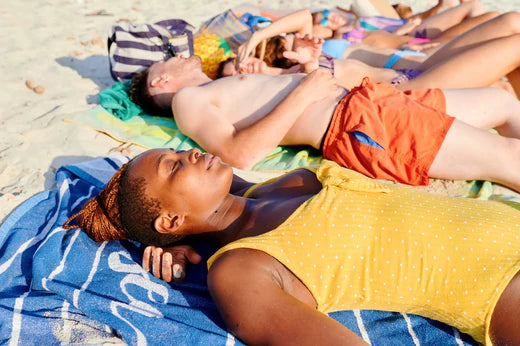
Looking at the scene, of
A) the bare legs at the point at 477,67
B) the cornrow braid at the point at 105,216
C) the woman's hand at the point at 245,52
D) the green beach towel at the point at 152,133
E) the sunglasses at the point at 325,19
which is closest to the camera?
the cornrow braid at the point at 105,216

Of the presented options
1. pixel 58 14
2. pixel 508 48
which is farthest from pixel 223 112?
pixel 58 14

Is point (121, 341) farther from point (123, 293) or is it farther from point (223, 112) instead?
point (223, 112)

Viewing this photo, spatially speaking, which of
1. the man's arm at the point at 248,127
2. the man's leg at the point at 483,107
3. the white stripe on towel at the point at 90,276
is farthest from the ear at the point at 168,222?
the man's leg at the point at 483,107

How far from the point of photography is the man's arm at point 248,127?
2947mm

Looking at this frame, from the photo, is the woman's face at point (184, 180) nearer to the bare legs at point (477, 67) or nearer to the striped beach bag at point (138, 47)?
the bare legs at point (477, 67)

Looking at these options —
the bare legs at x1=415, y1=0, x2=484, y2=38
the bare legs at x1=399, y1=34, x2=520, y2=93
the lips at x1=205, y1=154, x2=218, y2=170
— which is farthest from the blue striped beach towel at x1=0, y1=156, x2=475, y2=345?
the bare legs at x1=415, y1=0, x2=484, y2=38

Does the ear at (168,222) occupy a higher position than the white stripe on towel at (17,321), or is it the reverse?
the ear at (168,222)

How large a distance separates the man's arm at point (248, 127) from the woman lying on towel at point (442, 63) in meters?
0.72

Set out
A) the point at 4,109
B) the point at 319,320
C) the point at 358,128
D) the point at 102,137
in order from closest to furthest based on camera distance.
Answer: the point at 319,320
the point at 358,128
the point at 102,137
the point at 4,109

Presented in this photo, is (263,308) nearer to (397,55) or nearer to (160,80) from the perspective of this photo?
(160,80)

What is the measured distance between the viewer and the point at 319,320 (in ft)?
5.26

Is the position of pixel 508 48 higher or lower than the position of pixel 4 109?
higher

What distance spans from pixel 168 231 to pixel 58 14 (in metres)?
5.01

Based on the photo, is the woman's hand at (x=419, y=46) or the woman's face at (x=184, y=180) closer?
the woman's face at (x=184, y=180)
